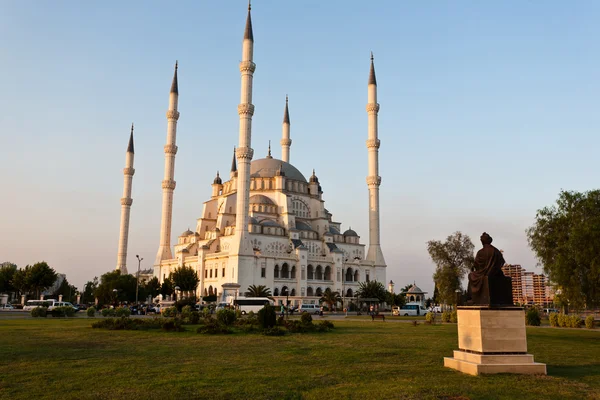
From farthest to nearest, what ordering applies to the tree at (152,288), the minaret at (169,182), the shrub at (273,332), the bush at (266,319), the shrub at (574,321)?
the minaret at (169,182) < the tree at (152,288) < the shrub at (574,321) < the bush at (266,319) < the shrub at (273,332)

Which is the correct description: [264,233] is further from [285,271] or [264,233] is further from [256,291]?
[256,291]

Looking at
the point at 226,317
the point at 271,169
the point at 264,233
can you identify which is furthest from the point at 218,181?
the point at 226,317

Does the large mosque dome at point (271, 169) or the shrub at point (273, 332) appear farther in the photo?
the large mosque dome at point (271, 169)

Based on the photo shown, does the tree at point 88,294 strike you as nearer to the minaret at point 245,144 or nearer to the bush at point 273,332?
the minaret at point 245,144

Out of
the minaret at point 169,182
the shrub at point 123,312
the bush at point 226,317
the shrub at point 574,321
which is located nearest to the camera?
the bush at point 226,317

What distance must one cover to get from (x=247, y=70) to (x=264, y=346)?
1914 inches

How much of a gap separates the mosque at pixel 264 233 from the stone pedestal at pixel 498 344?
46385mm

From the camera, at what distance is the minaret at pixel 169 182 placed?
71.7m

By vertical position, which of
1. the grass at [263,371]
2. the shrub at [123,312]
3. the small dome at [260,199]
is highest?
the small dome at [260,199]

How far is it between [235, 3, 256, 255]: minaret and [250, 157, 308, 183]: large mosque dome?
773 inches

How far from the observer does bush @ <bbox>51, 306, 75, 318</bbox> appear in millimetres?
35062

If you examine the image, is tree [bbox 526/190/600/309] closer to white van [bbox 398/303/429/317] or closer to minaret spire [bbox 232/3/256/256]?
white van [bbox 398/303/429/317]

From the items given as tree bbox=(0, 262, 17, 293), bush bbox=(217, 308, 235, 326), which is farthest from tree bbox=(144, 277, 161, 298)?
bush bbox=(217, 308, 235, 326)

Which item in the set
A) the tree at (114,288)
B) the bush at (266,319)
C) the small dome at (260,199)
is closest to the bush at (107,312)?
the bush at (266,319)
